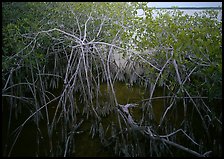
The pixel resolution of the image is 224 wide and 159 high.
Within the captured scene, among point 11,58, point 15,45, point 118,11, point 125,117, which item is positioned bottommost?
point 125,117

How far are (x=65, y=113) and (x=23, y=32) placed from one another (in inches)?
48.0

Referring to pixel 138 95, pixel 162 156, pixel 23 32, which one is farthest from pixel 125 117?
pixel 23 32

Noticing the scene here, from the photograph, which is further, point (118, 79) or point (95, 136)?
point (118, 79)

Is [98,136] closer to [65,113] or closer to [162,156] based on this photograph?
[65,113]

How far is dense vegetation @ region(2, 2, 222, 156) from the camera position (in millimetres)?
2203

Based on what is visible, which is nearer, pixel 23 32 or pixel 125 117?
pixel 125 117

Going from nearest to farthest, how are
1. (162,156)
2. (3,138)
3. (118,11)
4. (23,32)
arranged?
(162,156) < (3,138) < (23,32) < (118,11)

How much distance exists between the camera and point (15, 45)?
258 centimetres

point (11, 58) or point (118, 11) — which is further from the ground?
point (118, 11)

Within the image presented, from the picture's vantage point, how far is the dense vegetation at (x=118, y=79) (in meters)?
2.20

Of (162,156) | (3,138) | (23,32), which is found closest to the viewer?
(162,156)

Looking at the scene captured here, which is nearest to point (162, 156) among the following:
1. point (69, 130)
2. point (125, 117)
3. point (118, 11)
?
point (125, 117)

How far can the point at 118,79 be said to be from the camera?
3.62 metres

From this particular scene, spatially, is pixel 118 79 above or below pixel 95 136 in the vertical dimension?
above
